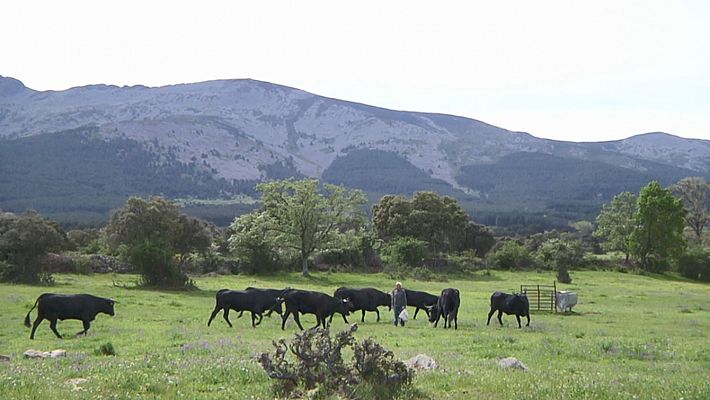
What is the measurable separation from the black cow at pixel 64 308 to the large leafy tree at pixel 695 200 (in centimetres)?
9812

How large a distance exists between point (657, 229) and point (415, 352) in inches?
2743

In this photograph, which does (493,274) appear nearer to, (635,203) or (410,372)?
(635,203)

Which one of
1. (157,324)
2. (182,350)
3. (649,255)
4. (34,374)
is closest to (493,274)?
(649,255)

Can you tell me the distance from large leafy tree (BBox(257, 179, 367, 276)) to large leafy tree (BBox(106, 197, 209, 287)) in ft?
39.8

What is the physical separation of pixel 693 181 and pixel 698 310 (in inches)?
2939

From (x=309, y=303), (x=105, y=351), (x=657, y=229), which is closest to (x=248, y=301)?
(x=309, y=303)

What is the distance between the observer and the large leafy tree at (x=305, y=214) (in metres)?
63.0

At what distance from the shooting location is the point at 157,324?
2328 cm

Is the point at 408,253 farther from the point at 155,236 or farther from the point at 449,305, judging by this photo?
the point at 449,305

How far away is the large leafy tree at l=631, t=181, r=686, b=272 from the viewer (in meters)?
74.8

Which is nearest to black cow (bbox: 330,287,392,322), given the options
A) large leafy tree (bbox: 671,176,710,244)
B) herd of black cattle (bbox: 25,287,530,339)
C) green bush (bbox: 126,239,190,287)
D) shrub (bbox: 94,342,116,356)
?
herd of black cattle (bbox: 25,287,530,339)

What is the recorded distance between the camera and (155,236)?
45656 millimetres

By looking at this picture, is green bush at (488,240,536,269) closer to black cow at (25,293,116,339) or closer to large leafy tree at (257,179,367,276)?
large leafy tree at (257,179,367,276)

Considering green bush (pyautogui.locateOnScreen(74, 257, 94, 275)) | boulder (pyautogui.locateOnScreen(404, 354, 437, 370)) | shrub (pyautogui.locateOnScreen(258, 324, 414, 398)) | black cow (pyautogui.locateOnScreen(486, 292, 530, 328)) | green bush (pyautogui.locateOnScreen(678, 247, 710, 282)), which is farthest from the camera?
green bush (pyautogui.locateOnScreen(678, 247, 710, 282))
